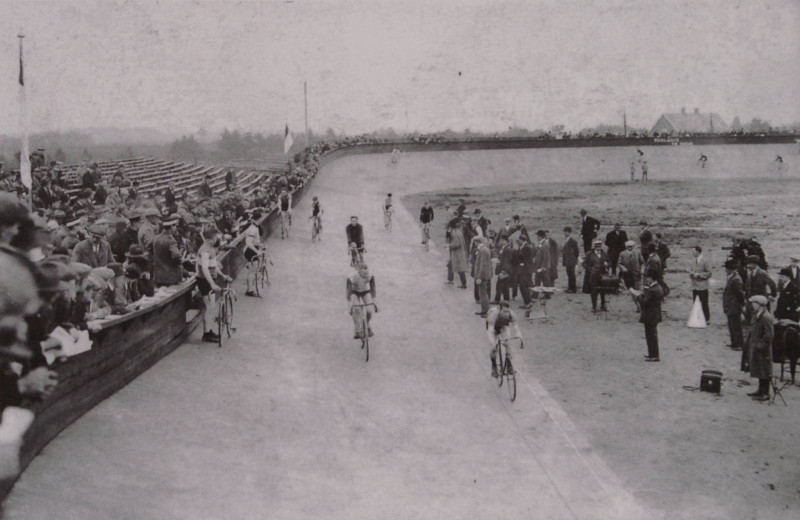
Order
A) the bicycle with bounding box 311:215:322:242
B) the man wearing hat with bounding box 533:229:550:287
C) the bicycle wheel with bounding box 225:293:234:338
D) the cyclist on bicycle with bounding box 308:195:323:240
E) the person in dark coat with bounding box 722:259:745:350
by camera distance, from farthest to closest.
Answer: the bicycle with bounding box 311:215:322:242 → the cyclist on bicycle with bounding box 308:195:323:240 → the man wearing hat with bounding box 533:229:550:287 → the person in dark coat with bounding box 722:259:745:350 → the bicycle wheel with bounding box 225:293:234:338

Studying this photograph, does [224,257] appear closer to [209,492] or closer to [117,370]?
[117,370]

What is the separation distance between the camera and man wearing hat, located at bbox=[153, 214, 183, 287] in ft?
46.6

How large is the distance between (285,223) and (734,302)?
16.5 metres

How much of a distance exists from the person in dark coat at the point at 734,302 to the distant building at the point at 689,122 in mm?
114925

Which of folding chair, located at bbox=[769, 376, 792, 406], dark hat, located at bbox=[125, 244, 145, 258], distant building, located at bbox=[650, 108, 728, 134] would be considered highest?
distant building, located at bbox=[650, 108, 728, 134]

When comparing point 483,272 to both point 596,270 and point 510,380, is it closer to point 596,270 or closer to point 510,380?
point 596,270

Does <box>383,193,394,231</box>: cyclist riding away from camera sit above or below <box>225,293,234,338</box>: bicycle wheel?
above

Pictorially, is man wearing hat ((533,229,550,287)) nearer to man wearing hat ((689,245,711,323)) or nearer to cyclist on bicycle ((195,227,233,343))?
man wearing hat ((689,245,711,323))

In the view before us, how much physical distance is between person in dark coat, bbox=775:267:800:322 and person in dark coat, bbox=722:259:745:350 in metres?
0.70

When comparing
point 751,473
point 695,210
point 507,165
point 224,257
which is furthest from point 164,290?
point 507,165

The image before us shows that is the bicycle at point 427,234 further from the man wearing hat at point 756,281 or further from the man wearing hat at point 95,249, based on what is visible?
the man wearing hat at point 95,249

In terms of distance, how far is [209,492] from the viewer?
30.2 ft

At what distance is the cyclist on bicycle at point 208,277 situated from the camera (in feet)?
46.8

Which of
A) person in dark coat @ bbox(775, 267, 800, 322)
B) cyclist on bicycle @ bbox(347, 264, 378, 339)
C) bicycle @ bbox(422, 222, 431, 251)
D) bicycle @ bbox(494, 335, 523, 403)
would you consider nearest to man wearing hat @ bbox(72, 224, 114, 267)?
cyclist on bicycle @ bbox(347, 264, 378, 339)
